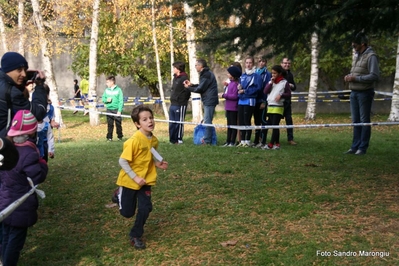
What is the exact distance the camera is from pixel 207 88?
13.2 m

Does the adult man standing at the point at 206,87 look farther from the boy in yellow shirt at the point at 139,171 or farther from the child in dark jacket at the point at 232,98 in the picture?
the boy in yellow shirt at the point at 139,171

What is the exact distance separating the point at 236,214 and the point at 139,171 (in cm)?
162

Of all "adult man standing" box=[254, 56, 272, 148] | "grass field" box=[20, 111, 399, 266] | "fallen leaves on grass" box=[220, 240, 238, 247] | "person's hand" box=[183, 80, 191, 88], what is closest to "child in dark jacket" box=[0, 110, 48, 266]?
"grass field" box=[20, 111, 399, 266]

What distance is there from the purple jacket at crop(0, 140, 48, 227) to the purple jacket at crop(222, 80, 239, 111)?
8.27m

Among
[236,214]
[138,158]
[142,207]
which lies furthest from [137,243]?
[236,214]

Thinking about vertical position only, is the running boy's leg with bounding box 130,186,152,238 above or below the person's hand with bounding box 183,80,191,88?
below

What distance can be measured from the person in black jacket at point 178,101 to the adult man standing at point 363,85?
461 cm

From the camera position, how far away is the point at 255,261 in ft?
17.2

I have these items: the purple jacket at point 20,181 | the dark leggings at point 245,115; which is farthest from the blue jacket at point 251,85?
the purple jacket at point 20,181

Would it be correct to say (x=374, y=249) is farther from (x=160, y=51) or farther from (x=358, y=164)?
(x=160, y=51)

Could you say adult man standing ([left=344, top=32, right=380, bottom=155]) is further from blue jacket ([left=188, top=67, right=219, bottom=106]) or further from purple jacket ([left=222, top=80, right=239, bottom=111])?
blue jacket ([left=188, top=67, right=219, bottom=106])

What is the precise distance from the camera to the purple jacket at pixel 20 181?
4844 millimetres

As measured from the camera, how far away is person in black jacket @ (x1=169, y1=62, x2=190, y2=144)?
13.6 m

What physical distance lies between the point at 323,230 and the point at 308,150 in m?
6.12
